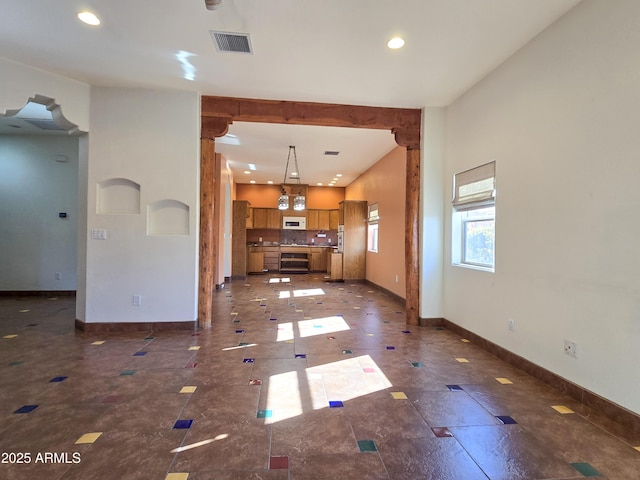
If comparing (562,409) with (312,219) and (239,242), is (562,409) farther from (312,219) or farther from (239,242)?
(312,219)

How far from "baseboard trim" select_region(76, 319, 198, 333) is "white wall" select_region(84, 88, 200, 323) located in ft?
0.21

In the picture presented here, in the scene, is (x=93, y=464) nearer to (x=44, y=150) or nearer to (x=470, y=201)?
(x=470, y=201)

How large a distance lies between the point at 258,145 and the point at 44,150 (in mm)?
4074

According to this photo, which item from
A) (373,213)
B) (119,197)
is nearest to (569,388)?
(119,197)

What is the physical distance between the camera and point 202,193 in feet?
13.7

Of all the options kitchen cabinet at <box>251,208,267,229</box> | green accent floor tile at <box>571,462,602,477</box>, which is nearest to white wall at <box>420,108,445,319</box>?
green accent floor tile at <box>571,462,602,477</box>

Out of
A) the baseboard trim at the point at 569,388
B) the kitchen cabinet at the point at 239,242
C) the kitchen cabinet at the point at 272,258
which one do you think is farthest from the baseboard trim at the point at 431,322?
the kitchen cabinet at the point at 272,258

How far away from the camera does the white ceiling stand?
2.48m

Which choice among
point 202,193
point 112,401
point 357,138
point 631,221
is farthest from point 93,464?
point 357,138

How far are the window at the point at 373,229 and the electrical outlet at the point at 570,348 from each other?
5.16 m

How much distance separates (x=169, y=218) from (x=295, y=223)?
277 inches

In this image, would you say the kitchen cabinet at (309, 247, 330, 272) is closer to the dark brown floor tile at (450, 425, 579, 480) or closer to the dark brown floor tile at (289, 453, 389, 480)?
the dark brown floor tile at (450, 425, 579, 480)

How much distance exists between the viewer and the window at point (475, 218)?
3.55m

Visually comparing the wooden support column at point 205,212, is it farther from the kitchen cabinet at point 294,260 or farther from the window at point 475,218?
the kitchen cabinet at point 294,260
